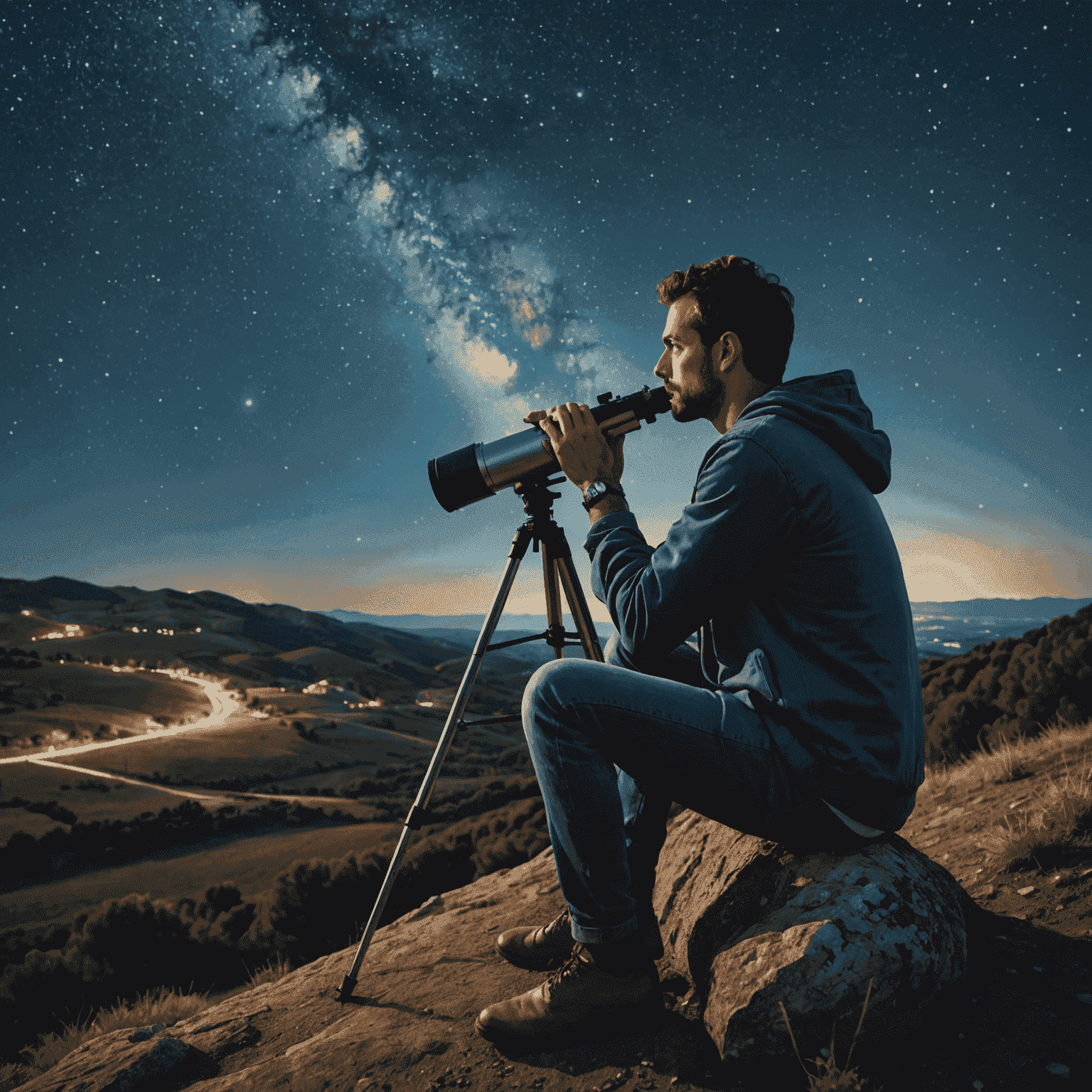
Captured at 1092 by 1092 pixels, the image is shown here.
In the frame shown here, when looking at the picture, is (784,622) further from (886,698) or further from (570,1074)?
(570,1074)

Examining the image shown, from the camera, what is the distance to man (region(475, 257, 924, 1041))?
1.40 metres

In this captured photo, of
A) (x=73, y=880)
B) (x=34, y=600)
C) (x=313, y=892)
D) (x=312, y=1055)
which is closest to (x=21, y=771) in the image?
(x=73, y=880)

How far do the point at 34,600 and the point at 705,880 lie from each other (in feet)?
310

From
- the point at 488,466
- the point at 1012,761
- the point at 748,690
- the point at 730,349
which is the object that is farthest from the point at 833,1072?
the point at 1012,761

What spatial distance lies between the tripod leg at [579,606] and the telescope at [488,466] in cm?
37

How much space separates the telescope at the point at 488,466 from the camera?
2.42m

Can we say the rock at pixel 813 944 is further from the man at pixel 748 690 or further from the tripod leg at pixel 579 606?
the tripod leg at pixel 579 606

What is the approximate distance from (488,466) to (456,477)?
152mm

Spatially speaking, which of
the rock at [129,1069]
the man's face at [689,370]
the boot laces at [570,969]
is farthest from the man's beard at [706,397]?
the rock at [129,1069]

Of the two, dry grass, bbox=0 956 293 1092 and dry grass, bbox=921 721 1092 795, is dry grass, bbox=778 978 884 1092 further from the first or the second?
dry grass, bbox=921 721 1092 795

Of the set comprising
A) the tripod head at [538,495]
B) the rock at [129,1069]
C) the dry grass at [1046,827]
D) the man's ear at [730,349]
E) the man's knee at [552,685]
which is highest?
the man's ear at [730,349]

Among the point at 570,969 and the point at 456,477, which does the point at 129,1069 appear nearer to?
the point at 570,969

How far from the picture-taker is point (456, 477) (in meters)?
2.52

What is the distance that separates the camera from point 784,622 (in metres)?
1.48
